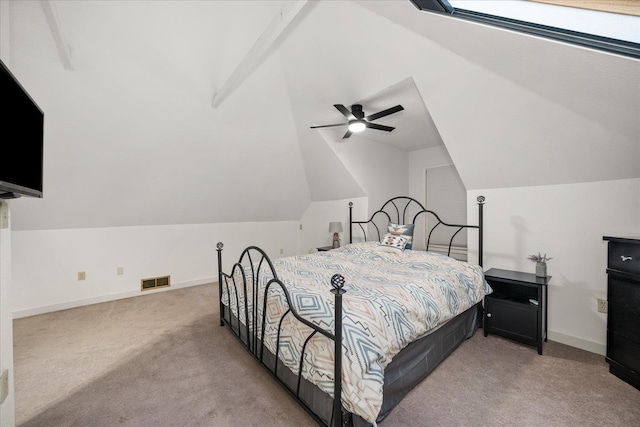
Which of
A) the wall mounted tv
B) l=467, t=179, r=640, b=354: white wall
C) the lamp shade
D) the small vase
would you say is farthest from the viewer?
the lamp shade

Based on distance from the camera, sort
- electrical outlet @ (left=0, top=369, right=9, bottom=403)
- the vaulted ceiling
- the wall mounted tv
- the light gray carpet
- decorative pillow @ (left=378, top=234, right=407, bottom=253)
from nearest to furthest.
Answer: the wall mounted tv
electrical outlet @ (left=0, top=369, right=9, bottom=403)
the light gray carpet
the vaulted ceiling
decorative pillow @ (left=378, top=234, right=407, bottom=253)

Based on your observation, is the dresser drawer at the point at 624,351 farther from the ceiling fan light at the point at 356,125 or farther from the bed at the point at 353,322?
the ceiling fan light at the point at 356,125

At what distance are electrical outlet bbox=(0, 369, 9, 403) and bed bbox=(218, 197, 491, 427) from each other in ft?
4.17

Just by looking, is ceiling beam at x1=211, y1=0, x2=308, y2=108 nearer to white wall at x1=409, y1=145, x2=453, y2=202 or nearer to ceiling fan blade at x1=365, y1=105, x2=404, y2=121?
ceiling fan blade at x1=365, y1=105, x2=404, y2=121

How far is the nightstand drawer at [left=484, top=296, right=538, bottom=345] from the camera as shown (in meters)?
2.34

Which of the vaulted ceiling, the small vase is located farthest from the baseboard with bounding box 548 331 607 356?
the vaulted ceiling

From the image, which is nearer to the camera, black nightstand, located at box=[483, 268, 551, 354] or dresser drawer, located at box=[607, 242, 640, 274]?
dresser drawer, located at box=[607, 242, 640, 274]

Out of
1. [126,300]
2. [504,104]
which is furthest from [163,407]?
[504,104]

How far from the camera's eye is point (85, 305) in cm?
354

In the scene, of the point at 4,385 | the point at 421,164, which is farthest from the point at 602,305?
the point at 4,385

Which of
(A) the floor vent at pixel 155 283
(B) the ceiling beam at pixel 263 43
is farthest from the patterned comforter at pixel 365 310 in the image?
(A) the floor vent at pixel 155 283

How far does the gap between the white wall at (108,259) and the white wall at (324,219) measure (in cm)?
113

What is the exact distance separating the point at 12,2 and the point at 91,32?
0.43m

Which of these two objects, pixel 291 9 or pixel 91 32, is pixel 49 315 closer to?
pixel 91 32
